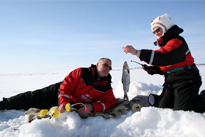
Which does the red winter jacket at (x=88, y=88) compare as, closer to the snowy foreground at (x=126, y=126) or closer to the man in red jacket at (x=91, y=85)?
the man in red jacket at (x=91, y=85)

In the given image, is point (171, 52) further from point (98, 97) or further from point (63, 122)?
point (63, 122)

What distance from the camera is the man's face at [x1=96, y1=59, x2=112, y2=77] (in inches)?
123

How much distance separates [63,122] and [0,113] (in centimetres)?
212

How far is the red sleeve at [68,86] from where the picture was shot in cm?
282

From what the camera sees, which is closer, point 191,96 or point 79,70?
point 191,96

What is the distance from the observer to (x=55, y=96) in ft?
13.1

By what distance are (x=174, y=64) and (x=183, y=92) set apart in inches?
20.8

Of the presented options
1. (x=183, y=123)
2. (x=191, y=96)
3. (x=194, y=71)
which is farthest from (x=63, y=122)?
(x=194, y=71)

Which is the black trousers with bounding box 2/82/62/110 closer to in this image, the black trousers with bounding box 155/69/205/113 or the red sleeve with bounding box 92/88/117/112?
the red sleeve with bounding box 92/88/117/112

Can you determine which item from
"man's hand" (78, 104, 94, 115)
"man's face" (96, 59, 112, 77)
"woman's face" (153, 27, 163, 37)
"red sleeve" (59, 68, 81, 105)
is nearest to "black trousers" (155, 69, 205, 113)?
"woman's face" (153, 27, 163, 37)

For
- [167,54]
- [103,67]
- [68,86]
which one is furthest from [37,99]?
[167,54]

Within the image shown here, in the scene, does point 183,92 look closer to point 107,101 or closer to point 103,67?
point 107,101

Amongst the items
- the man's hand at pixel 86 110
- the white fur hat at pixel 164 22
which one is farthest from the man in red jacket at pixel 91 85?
the white fur hat at pixel 164 22

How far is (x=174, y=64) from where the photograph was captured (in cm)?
289
